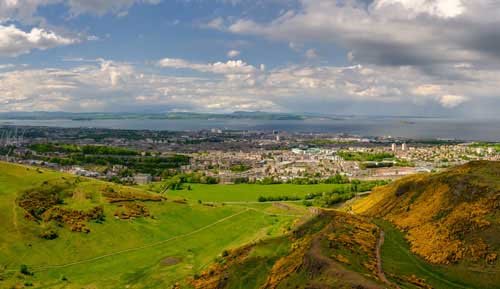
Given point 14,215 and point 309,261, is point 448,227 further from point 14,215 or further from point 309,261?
point 14,215

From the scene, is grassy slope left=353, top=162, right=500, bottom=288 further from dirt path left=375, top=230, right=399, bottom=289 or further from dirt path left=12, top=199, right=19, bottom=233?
dirt path left=12, top=199, right=19, bottom=233

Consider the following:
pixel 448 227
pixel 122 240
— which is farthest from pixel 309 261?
pixel 122 240

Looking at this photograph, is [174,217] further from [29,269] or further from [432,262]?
[432,262]

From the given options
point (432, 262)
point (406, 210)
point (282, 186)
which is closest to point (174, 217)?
point (406, 210)

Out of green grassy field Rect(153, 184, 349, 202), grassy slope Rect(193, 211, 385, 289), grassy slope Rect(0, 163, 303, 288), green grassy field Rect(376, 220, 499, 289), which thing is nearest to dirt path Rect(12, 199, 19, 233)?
grassy slope Rect(0, 163, 303, 288)

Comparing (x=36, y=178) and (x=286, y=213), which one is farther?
(x=286, y=213)

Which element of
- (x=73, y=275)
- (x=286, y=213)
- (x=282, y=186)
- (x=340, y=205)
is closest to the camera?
(x=73, y=275)

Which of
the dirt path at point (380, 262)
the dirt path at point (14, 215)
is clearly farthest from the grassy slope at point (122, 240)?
the dirt path at point (380, 262)
